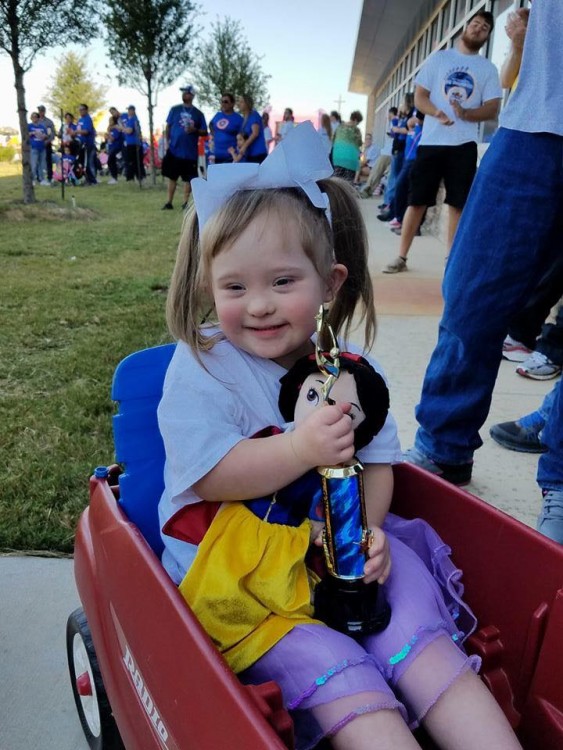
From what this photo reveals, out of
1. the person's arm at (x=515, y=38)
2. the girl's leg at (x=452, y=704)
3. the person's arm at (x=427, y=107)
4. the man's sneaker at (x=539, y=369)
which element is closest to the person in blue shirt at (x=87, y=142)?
the person's arm at (x=427, y=107)

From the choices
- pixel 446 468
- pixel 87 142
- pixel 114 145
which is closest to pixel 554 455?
pixel 446 468

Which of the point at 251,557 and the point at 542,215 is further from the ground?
the point at 542,215

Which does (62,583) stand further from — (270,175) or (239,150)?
(239,150)

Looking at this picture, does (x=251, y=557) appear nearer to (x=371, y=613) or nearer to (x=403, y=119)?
(x=371, y=613)

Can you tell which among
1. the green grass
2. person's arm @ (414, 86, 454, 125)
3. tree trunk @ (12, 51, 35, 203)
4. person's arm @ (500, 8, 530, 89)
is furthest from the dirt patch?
person's arm @ (500, 8, 530, 89)

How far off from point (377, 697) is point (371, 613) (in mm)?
132

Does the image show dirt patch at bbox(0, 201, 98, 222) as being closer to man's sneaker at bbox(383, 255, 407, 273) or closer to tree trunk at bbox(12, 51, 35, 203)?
tree trunk at bbox(12, 51, 35, 203)

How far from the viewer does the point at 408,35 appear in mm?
19188

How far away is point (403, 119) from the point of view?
10047 millimetres

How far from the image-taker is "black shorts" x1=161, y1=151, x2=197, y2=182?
10.3 m

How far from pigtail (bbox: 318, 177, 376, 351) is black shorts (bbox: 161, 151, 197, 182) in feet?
30.7

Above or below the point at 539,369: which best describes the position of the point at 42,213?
above

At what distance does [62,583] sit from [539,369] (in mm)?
2358

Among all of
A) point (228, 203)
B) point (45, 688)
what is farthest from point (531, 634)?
point (45, 688)
